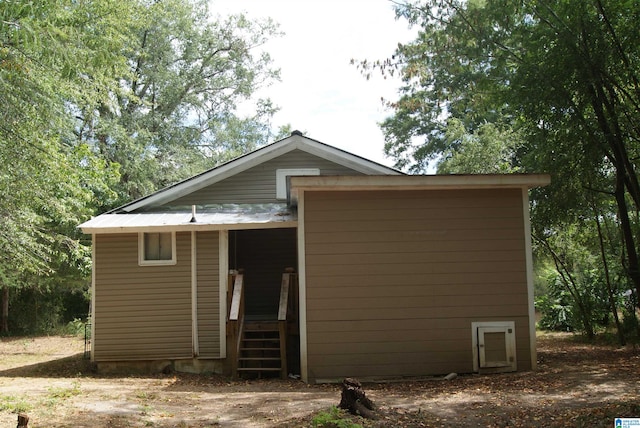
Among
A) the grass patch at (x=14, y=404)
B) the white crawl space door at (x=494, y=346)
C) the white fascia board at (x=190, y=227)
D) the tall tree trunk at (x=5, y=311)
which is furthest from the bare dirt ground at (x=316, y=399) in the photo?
the tall tree trunk at (x=5, y=311)

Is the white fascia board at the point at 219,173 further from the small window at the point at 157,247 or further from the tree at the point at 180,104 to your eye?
the tree at the point at 180,104

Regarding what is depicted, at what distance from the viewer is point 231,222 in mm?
10914

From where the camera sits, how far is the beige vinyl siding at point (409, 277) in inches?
368

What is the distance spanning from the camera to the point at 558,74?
A: 9961mm

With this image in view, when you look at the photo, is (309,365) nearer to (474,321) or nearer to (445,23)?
(474,321)

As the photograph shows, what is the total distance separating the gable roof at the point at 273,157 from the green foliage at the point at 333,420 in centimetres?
775

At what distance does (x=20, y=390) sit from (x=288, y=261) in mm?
7181

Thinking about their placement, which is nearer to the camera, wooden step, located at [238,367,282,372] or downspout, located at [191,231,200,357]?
wooden step, located at [238,367,282,372]

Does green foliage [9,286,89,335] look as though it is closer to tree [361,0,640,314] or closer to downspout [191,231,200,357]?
downspout [191,231,200,357]

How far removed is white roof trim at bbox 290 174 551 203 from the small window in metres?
3.37

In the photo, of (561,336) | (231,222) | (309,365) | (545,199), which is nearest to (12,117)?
(231,222)

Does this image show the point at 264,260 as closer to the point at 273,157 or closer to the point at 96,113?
the point at 273,157

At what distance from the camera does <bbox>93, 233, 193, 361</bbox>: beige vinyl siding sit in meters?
11.2

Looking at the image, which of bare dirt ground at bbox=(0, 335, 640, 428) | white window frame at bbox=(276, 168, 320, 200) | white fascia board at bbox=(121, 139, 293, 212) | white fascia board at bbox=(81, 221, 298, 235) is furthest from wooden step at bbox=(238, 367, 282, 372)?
white fascia board at bbox=(121, 139, 293, 212)
